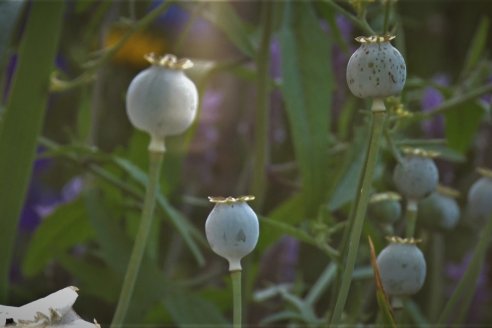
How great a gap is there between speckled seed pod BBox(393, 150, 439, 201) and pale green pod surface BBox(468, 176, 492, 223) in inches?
2.1

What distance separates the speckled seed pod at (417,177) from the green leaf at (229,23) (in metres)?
0.20

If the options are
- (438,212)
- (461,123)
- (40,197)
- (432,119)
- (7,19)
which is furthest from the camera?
(40,197)

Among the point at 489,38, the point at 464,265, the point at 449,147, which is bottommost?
the point at 464,265

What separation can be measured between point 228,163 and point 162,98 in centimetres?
71

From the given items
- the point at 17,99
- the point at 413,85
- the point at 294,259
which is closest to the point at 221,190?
the point at 294,259

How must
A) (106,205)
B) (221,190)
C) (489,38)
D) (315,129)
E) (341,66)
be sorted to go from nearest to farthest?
(315,129) < (106,205) < (341,66) < (221,190) < (489,38)

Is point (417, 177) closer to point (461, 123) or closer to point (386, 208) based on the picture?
point (386, 208)

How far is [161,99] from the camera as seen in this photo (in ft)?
1.30

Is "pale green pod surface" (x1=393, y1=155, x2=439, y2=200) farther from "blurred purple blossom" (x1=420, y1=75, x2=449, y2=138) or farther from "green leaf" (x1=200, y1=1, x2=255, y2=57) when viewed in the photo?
"blurred purple blossom" (x1=420, y1=75, x2=449, y2=138)

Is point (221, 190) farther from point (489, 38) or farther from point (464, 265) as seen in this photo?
point (489, 38)

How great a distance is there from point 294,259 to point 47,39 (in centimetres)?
42

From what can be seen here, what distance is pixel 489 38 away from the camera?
1307 millimetres

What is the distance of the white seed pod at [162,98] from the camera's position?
397 mm

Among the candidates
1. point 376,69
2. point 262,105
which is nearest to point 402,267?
point 376,69
